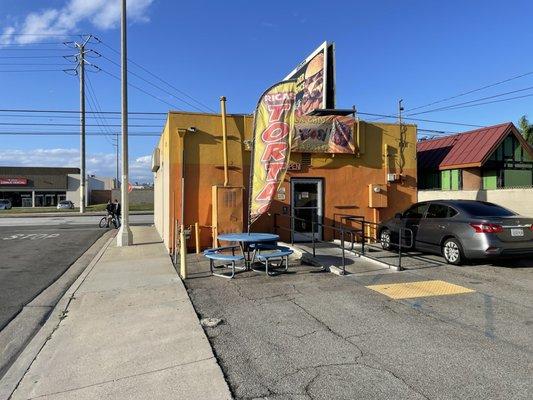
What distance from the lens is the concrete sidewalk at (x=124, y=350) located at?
14.2 ft

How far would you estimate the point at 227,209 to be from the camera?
12.8 meters

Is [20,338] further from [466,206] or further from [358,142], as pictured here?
[358,142]

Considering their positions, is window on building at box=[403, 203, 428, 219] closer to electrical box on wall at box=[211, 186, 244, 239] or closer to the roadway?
electrical box on wall at box=[211, 186, 244, 239]

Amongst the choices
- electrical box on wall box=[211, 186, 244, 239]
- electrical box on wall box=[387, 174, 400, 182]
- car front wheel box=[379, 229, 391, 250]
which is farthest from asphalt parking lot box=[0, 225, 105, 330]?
electrical box on wall box=[387, 174, 400, 182]

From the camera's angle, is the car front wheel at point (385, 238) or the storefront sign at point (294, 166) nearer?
the car front wheel at point (385, 238)

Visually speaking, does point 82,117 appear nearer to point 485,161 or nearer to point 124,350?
point 485,161

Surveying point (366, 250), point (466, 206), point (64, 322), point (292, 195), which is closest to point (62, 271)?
point (64, 322)

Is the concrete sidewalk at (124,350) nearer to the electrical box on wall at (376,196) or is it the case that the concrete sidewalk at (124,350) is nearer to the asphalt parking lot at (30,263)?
the asphalt parking lot at (30,263)

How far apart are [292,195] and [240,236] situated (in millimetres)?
4437

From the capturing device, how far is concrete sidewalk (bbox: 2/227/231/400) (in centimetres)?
434

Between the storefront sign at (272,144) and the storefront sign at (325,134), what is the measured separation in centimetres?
351

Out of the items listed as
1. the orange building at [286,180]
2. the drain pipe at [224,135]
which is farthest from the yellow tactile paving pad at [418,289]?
the drain pipe at [224,135]

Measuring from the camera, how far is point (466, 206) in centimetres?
1091

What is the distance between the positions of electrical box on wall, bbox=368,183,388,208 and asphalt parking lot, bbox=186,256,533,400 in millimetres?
6107
